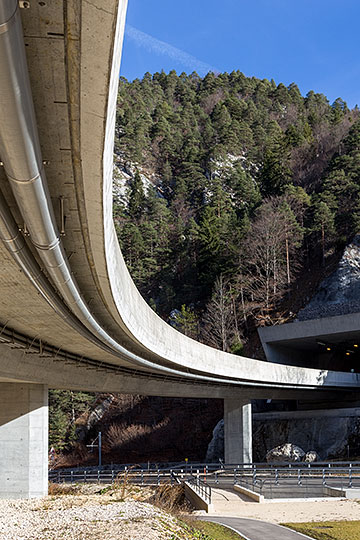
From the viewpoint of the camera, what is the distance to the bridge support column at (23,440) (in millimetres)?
22906

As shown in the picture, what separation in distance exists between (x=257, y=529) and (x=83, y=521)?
5.59 meters

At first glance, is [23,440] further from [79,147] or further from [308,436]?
[308,436]

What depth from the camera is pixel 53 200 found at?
8664mm

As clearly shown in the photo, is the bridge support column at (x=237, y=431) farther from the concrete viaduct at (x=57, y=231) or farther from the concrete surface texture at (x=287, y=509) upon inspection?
the concrete viaduct at (x=57, y=231)

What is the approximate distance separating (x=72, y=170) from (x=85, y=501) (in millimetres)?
16457

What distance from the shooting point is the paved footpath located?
1619cm

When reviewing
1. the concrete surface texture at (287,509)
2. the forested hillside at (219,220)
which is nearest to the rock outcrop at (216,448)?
the forested hillside at (219,220)

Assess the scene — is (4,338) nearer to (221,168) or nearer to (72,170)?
(72,170)

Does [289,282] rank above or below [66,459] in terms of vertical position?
above

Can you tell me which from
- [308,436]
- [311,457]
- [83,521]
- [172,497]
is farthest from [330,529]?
[308,436]

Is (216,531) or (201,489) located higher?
(216,531)

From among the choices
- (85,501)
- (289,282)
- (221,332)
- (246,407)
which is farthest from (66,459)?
(85,501)

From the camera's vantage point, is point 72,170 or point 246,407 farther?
point 246,407

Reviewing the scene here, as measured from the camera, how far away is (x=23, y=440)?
2331 centimetres
